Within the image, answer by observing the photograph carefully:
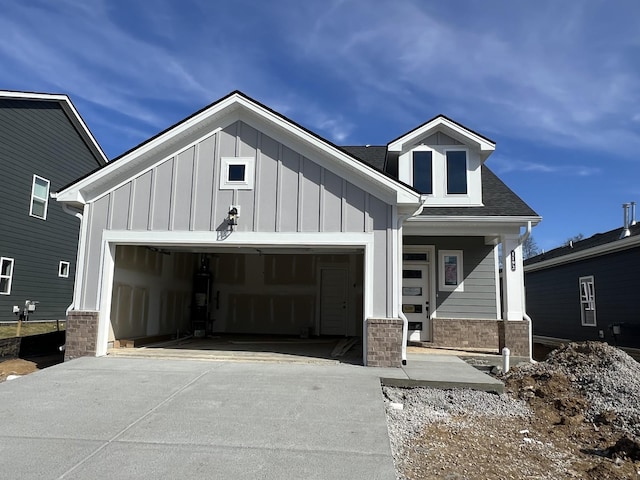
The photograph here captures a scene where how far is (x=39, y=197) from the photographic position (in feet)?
51.2

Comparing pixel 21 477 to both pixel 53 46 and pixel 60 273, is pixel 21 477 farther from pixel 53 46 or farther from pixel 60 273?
pixel 60 273

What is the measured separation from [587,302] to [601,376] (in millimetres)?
8462

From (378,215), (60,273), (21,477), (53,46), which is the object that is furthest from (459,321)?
(60,273)

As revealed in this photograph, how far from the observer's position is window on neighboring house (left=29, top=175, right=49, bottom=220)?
50.3 feet

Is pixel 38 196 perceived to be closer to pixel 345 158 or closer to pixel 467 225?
pixel 345 158

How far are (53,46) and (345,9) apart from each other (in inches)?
260

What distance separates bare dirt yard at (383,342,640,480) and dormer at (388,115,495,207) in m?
4.31

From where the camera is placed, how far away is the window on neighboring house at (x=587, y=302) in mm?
14648

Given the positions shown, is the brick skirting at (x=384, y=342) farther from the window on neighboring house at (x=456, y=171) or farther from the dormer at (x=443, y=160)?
the window on neighboring house at (x=456, y=171)

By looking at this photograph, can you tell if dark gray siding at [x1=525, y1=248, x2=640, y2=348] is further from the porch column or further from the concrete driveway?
the concrete driveway

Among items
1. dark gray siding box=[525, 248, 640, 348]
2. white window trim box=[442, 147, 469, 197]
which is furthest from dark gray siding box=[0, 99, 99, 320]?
dark gray siding box=[525, 248, 640, 348]

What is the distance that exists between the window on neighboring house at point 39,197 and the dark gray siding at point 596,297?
1801cm

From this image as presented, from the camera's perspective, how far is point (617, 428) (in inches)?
234

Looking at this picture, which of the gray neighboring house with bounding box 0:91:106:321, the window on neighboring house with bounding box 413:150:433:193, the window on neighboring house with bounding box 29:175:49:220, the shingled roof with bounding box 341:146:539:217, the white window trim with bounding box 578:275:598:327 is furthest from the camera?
the window on neighboring house with bounding box 29:175:49:220
